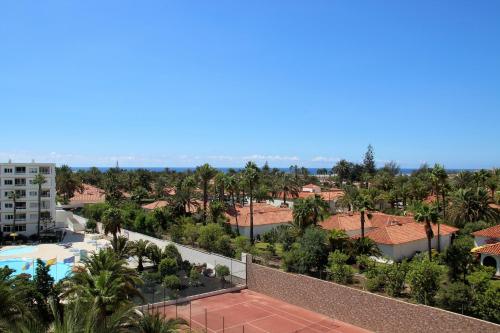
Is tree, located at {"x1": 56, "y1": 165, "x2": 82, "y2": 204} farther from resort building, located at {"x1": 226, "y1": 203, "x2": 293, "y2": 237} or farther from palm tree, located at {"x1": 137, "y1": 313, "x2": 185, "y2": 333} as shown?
palm tree, located at {"x1": 137, "y1": 313, "x2": 185, "y2": 333}

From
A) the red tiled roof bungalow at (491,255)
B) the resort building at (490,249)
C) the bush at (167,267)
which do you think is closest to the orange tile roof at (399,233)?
the resort building at (490,249)

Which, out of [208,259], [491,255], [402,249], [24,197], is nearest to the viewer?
[491,255]

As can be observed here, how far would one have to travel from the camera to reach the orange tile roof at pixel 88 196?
3684 inches

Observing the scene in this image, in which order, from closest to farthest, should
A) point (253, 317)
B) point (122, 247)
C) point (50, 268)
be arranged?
point (253, 317) → point (122, 247) → point (50, 268)

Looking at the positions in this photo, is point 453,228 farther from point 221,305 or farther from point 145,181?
point 145,181

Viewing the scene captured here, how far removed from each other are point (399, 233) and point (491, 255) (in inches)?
387

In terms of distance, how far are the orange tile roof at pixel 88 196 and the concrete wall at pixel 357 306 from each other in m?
64.6

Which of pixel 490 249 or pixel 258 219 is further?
pixel 258 219

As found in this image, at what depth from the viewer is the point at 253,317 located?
3219cm

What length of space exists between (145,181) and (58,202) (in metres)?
30.2

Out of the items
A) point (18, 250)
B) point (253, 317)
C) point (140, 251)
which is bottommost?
point (253, 317)

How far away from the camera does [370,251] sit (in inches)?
1625

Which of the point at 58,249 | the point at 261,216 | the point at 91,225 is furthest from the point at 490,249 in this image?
the point at 91,225

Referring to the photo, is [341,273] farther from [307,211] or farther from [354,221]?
[354,221]
